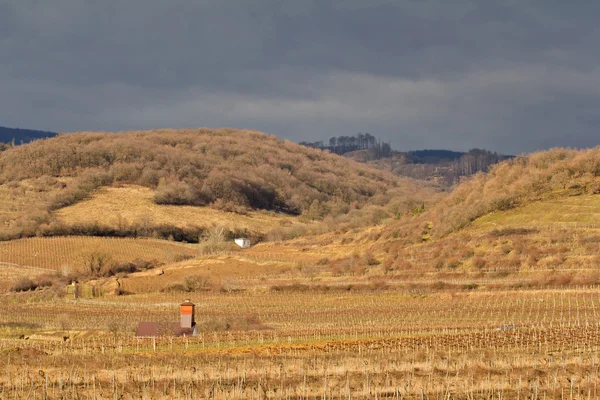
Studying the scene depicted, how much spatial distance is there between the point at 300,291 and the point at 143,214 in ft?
236

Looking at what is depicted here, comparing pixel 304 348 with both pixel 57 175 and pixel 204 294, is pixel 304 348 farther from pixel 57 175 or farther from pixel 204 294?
pixel 57 175

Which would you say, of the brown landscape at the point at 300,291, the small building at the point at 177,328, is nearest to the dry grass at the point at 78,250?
the brown landscape at the point at 300,291

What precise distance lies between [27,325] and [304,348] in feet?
75.5

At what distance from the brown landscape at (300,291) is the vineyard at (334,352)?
4.9 inches

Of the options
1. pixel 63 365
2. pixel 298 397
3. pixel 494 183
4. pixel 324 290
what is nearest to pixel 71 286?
pixel 324 290

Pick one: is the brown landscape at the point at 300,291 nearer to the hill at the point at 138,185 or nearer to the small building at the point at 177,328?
the hill at the point at 138,185

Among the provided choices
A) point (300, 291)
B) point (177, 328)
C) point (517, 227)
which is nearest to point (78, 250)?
point (300, 291)

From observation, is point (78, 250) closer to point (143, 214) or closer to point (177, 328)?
point (143, 214)

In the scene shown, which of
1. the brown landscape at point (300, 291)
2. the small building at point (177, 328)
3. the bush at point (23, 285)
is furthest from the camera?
the bush at point (23, 285)

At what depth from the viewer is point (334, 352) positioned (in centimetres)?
2997

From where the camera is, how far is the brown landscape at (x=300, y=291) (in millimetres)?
23844

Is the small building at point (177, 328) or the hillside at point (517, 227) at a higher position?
the hillside at point (517, 227)

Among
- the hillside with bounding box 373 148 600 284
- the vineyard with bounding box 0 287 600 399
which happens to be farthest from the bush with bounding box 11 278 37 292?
the hillside with bounding box 373 148 600 284

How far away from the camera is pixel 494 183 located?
3524 inches
